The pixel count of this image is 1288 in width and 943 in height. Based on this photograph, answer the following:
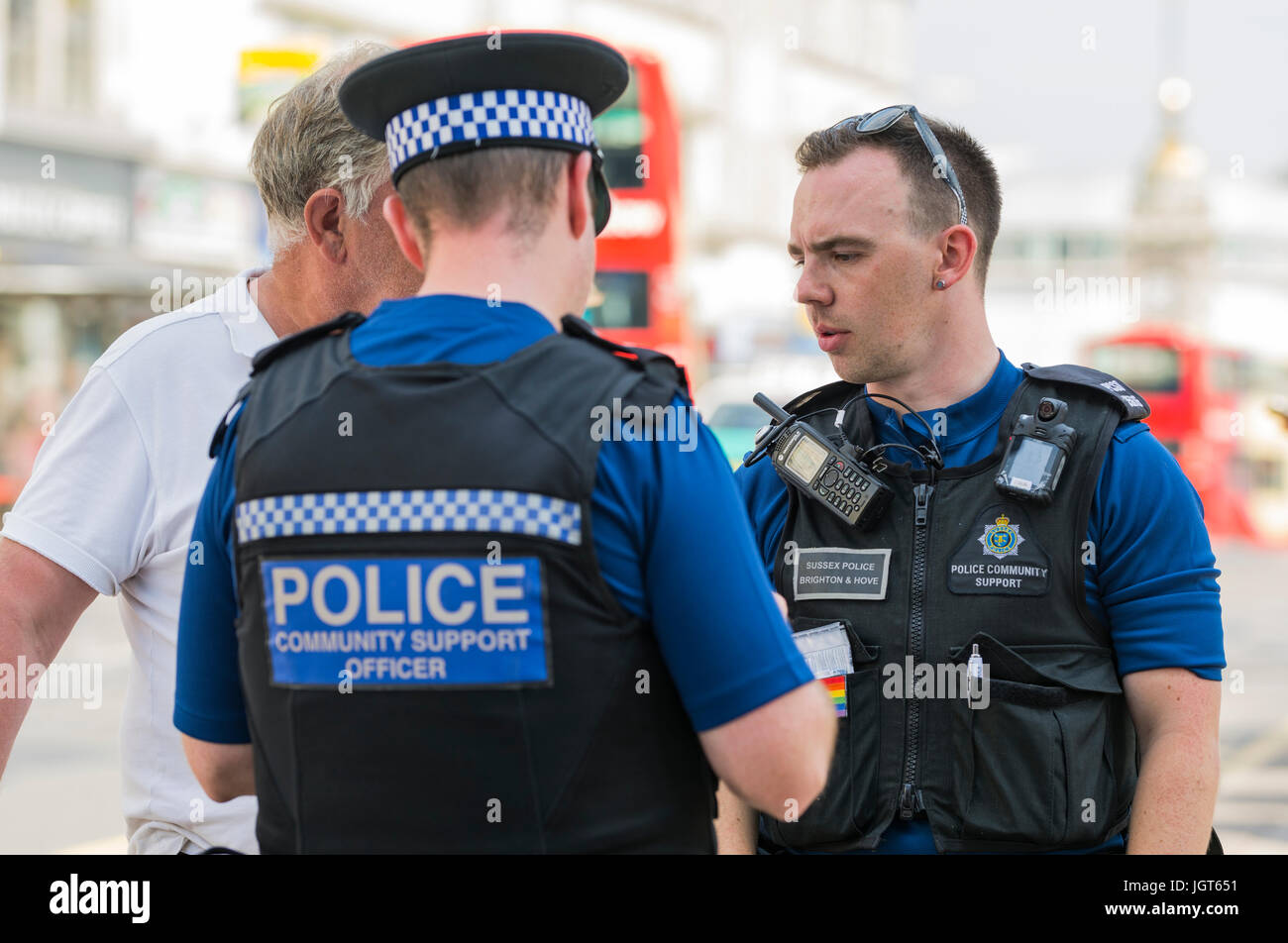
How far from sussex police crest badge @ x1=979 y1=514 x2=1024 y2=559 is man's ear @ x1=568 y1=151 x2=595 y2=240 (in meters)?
1.01

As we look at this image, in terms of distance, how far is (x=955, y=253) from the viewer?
2668mm

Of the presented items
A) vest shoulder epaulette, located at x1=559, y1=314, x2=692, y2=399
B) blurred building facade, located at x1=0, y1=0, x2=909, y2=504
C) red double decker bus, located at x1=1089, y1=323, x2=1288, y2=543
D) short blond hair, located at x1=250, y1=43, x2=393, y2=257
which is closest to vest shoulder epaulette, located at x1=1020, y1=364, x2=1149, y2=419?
vest shoulder epaulette, located at x1=559, y1=314, x2=692, y2=399

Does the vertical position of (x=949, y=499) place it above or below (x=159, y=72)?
below

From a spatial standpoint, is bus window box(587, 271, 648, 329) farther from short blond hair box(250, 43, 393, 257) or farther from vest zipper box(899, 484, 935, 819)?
vest zipper box(899, 484, 935, 819)

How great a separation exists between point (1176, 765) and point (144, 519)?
1.69 meters

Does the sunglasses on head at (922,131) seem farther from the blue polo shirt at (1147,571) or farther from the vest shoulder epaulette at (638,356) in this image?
the vest shoulder epaulette at (638,356)

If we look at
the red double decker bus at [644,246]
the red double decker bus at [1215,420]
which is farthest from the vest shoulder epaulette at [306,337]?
the red double decker bus at [1215,420]

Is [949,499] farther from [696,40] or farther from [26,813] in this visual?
[696,40]

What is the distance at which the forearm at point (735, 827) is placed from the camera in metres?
2.54

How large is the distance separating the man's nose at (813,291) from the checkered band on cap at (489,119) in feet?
3.00

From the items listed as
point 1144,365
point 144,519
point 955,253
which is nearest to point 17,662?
point 144,519
